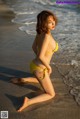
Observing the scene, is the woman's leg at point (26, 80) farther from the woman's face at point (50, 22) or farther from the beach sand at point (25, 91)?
the woman's face at point (50, 22)

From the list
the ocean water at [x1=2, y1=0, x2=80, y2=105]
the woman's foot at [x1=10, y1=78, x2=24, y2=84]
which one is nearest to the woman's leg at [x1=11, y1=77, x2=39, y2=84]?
the woman's foot at [x1=10, y1=78, x2=24, y2=84]

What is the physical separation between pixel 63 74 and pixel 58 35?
3.39 m

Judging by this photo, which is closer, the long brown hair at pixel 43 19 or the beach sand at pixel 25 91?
the beach sand at pixel 25 91

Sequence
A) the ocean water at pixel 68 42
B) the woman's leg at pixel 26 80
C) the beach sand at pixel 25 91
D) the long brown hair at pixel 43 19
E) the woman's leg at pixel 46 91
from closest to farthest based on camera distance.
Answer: the beach sand at pixel 25 91
the long brown hair at pixel 43 19
the woman's leg at pixel 46 91
the woman's leg at pixel 26 80
the ocean water at pixel 68 42

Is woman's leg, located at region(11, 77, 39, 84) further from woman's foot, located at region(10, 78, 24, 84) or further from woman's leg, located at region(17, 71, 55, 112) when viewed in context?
woman's leg, located at region(17, 71, 55, 112)

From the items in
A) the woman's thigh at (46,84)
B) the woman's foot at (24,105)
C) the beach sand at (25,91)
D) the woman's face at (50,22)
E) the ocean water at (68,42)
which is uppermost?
the woman's face at (50,22)

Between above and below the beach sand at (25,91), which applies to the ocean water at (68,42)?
below

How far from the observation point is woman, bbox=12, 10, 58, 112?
14.3ft

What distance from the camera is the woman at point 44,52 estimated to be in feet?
14.3

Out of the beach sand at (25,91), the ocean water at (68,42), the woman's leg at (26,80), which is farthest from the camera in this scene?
the ocean water at (68,42)

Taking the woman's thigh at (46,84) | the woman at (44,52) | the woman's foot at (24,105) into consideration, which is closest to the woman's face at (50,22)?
the woman at (44,52)

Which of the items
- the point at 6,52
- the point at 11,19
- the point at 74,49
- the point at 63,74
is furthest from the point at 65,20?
the point at 63,74

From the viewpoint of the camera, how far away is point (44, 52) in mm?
4449

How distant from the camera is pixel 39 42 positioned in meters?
4.56
